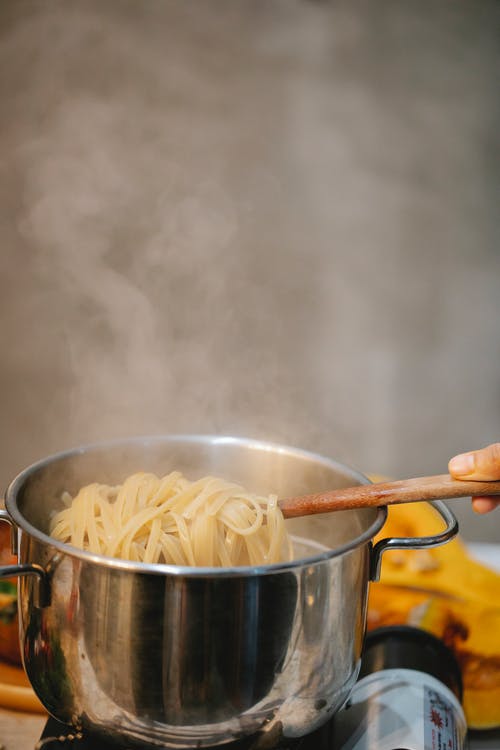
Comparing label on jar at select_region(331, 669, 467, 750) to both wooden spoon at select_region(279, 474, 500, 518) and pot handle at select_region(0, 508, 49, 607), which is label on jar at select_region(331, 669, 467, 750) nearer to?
wooden spoon at select_region(279, 474, 500, 518)

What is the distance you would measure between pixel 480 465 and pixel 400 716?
411 millimetres

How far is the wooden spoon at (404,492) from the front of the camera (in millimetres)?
A: 914

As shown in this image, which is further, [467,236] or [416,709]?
[467,236]

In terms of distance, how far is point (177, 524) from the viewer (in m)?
1.02

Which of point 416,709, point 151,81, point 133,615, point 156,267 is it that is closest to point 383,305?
point 156,267

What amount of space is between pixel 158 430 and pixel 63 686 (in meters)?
1.16

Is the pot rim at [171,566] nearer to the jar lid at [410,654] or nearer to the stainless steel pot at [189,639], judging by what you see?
the stainless steel pot at [189,639]

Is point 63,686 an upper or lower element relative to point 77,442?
lower

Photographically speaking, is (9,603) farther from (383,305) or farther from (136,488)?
(383,305)

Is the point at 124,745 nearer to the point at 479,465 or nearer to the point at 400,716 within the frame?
the point at 400,716

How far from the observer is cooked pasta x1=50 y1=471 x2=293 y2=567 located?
984 mm

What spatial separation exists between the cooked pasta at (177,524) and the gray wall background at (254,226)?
2.80 ft

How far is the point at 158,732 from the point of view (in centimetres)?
76

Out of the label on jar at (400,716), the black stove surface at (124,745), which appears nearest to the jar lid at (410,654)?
the label on jar at (400,716)
